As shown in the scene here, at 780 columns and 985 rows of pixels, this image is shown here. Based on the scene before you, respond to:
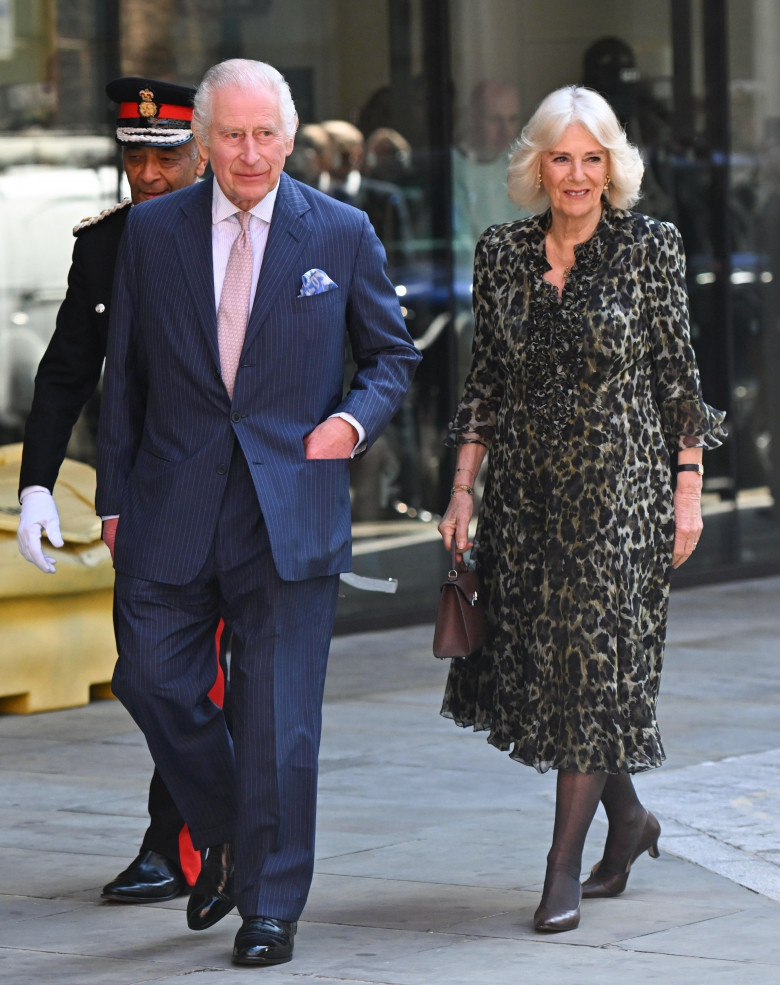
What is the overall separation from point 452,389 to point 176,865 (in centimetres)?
548

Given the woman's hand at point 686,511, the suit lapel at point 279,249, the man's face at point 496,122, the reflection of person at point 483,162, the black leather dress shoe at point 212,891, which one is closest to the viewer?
the suit lapel at point 279,249

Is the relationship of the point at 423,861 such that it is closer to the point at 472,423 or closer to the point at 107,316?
the point at 472,423

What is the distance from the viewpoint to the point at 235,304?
14.7 feet

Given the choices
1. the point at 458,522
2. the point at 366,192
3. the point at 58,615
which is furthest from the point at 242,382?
the point at 366,192

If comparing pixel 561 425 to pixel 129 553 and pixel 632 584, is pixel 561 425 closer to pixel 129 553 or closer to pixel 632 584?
pixel 632 584

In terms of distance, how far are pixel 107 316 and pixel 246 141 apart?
733 mm

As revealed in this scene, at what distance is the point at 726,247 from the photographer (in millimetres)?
11688

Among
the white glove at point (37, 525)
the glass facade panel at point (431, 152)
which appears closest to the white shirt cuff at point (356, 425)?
the white glove at point (37, 525)

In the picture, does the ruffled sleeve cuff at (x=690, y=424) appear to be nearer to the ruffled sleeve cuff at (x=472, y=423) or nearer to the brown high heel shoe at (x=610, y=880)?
the ruffled sleeve cuff at (x=472, y=423)

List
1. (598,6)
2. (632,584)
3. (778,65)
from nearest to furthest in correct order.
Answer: (632,584)
(598,6)
(778,65)

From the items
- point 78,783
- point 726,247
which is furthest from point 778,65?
point 78,783

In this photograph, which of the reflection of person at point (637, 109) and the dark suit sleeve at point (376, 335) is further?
the reflection of person at point (637, 109)

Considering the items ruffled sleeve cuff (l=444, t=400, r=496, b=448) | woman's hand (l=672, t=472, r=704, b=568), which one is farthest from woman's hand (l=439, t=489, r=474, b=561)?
woman's hand (l=672, t=472, r=704, b=568)

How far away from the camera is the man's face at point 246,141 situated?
4426 mm
